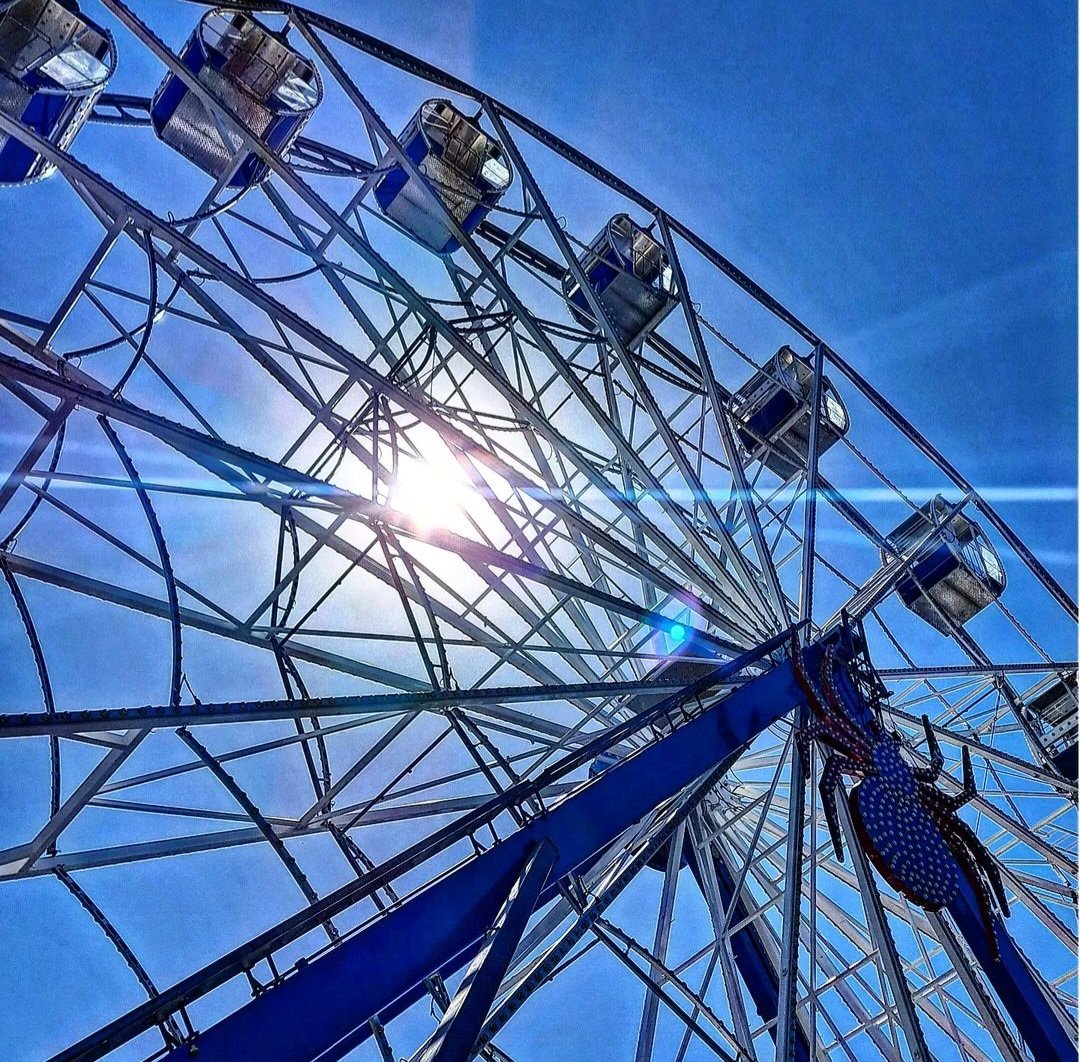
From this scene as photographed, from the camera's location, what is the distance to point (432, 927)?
18.0 ft

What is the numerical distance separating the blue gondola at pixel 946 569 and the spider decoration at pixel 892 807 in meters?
7.32

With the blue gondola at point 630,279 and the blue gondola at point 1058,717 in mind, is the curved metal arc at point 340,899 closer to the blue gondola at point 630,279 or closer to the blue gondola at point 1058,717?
the blue gondola at point 630,279

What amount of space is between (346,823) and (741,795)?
8.09 metres

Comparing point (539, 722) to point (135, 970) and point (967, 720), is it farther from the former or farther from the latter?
point (967, 720)

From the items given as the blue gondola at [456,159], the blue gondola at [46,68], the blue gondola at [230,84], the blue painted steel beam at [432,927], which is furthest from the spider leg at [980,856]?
the blue gondola at [46,68]

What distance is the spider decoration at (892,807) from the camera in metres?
10.0

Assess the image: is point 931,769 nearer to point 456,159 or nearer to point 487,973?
point 487,973

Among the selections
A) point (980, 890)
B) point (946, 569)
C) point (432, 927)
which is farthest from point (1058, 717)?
point (432, 927)

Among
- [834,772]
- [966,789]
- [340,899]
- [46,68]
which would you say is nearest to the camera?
[340,899]

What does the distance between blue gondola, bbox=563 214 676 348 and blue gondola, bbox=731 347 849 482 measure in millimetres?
2759

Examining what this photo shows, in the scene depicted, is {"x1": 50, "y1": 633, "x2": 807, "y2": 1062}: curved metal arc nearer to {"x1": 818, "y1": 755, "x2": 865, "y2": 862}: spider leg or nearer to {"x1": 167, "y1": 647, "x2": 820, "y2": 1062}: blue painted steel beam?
{"x1": 167, "y1": 647, "x2": 820, "y2": 1062}: blue painted steel beam

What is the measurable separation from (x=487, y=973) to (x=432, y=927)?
511 mm

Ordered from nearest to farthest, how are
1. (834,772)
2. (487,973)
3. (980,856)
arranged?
(487,973), (834,772), (980,856)

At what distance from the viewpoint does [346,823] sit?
10203 millimetres
